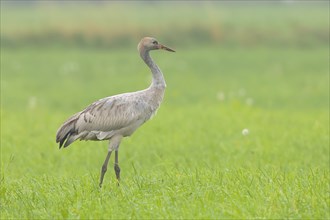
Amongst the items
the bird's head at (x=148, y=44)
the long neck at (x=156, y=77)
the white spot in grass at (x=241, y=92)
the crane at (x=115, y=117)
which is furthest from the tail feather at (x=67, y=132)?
the white spot in grass at (x=241, y=92)

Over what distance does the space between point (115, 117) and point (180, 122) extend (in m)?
6.89

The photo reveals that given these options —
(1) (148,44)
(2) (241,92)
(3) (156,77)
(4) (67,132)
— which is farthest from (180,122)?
(4) (67,132)

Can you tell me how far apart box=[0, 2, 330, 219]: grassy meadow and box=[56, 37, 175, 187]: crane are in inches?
18.0

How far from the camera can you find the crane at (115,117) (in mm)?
8492

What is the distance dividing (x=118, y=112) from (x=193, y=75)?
16.3 metres

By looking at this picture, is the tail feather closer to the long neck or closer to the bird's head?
the long neck

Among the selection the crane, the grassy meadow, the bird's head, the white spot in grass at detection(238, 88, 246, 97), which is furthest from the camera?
the white spot in grass at detection(238, 88, 246, 97)

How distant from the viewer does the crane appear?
8.49 metres

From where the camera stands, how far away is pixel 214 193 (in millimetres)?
7516

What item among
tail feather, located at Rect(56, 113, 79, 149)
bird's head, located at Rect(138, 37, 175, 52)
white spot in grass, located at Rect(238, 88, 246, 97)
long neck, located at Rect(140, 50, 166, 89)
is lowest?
white spot in grass, located at Rect(238, 88, 246, 97)

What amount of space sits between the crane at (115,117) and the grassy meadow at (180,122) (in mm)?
457

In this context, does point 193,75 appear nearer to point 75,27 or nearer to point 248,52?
point 248,52

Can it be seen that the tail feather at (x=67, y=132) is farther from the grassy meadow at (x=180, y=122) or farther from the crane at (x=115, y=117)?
the grassy meadow at (x=180, y=122)

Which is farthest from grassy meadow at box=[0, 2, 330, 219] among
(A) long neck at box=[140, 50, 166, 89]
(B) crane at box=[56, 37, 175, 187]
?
(A) long neck at box=[140, 50, 166, 89]
